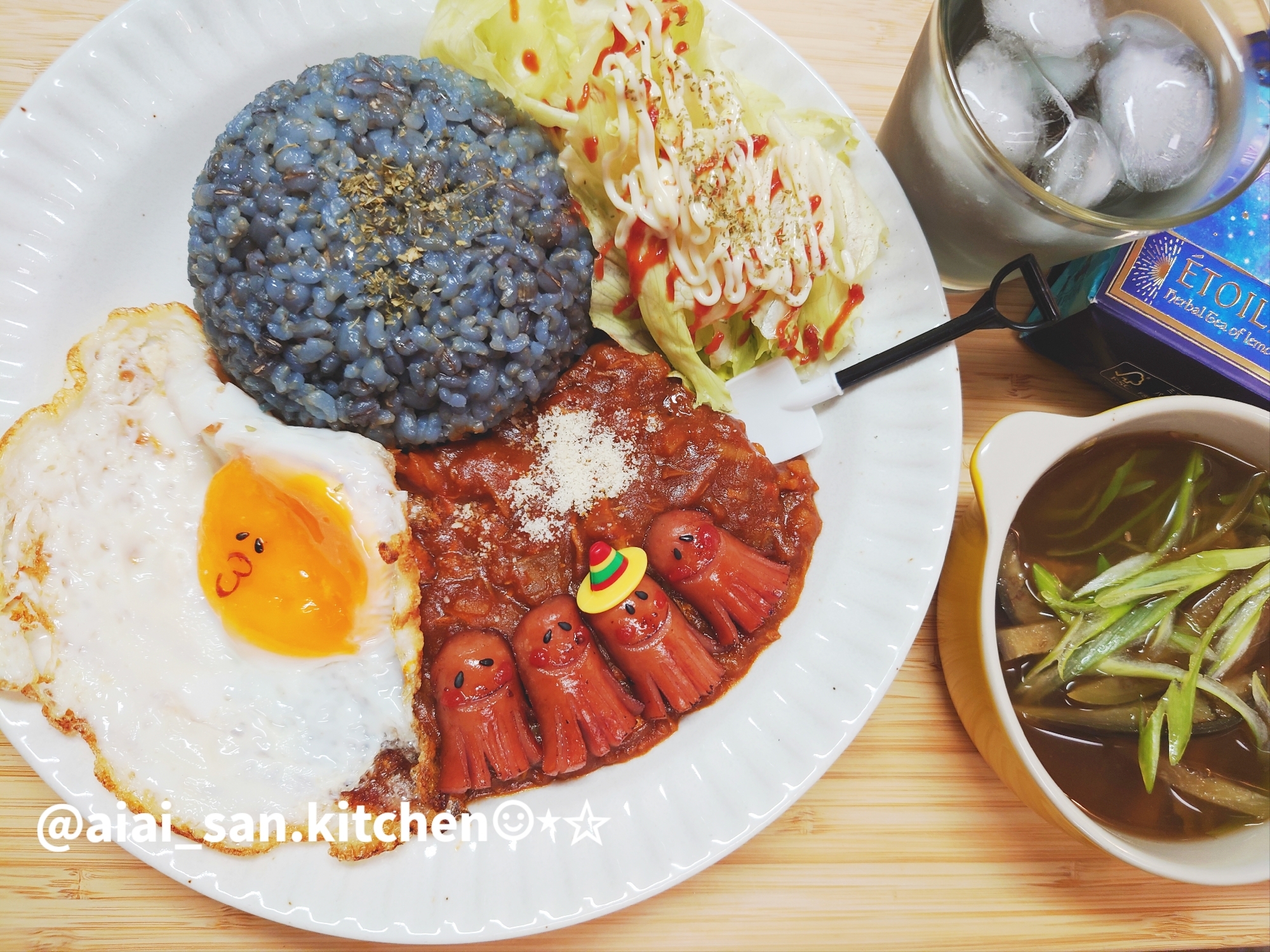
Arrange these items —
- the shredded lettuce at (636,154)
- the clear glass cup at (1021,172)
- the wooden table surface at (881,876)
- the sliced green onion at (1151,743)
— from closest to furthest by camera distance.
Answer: the clear glass cup at (1021,172), the sliced green onion at (1151,743), the shredded lettuce at (636,154), the wooden table surface at (881,876)

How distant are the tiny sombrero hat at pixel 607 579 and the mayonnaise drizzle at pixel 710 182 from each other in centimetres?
73

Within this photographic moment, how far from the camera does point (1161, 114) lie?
1.86 meters

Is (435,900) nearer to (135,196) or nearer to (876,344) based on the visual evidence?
(876,344)

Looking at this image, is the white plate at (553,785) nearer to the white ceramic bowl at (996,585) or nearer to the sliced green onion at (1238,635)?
the white ceramic bowl at (996,585)

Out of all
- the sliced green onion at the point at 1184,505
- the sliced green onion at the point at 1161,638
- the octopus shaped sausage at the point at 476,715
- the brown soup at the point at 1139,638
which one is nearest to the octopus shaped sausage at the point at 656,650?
the octopus shaped sausage at the point at 476,715

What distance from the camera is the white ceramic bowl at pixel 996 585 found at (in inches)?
69.1

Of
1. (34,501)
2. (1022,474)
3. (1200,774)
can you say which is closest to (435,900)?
(34,501)

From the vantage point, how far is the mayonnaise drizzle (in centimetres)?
187

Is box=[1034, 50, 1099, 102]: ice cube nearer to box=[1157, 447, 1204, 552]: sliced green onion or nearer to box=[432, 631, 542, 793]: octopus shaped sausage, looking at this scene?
box=[1157, 447, 1204, 552]: sliced green onion

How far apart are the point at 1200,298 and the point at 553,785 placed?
7.16ft

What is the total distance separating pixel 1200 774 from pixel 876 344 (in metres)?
1.42

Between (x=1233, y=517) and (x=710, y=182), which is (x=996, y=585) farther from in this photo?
(x=710, y=182)

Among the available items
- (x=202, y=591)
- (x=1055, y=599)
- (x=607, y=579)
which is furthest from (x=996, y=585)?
(x=202, y=591)

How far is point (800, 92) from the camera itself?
2129 mm
